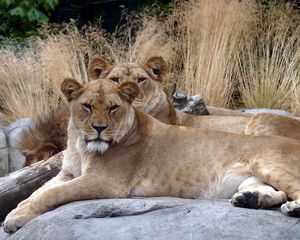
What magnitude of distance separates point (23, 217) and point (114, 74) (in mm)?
2208

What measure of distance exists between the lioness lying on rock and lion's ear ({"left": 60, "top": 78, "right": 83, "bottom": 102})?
4.80 ft

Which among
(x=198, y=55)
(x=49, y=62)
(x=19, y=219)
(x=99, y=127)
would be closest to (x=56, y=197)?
(x=19, y=219)

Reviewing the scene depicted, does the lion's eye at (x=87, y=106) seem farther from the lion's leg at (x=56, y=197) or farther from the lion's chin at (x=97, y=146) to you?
the lion's leg at (x=56, y=197)

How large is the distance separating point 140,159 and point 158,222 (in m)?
0.95

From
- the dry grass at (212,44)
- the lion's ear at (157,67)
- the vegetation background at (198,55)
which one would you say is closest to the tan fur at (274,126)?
the lion's ear at (157,67)

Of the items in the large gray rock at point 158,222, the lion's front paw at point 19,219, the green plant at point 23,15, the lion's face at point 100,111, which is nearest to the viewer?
the large gray rock at point 158,222

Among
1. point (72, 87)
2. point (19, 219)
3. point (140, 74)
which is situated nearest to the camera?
point (19, 219)

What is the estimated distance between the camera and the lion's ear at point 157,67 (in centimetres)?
829

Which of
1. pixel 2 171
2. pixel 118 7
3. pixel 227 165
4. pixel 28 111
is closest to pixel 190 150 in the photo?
pixel 227 165

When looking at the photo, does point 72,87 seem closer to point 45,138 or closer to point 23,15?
point 45,138

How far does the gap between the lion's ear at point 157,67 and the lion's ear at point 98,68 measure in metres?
0.37

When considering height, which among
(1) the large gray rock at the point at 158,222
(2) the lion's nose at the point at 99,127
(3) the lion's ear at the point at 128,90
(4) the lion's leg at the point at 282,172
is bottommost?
(1) the large gray rock at the point at 158,222

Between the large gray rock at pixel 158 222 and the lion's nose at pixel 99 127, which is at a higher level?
the lion's nose at pixel 99 127

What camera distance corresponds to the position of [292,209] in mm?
5477
